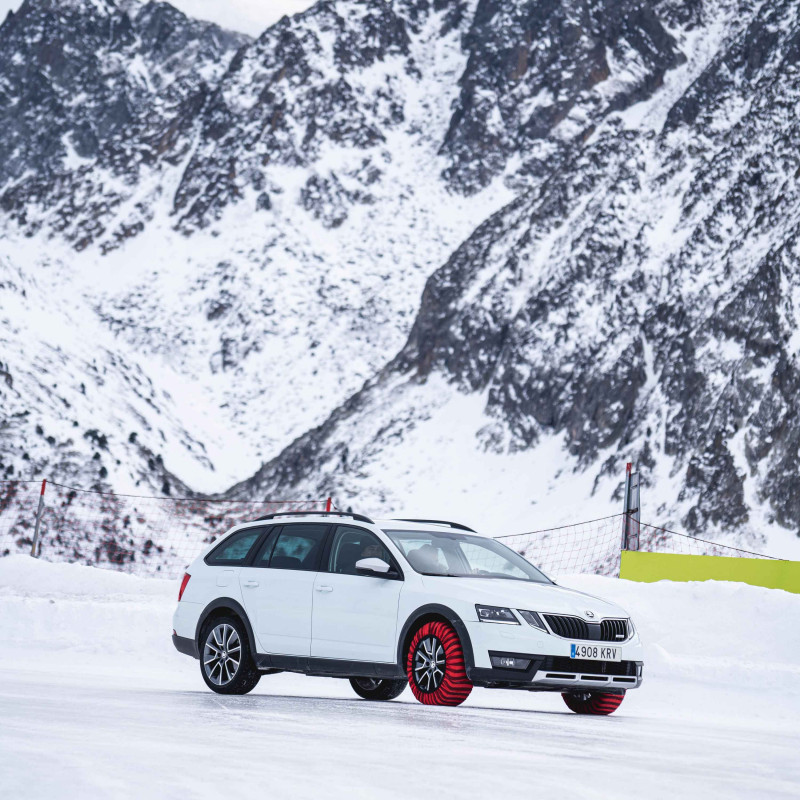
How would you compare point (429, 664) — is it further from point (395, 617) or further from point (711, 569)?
point (711, 569)

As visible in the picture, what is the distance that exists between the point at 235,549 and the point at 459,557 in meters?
2.08

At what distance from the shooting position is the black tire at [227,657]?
11.0 meters

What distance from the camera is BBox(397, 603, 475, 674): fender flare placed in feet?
31.7

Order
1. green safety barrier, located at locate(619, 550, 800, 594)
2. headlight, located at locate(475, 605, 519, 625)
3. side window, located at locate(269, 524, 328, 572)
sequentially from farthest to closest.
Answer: green safety barrier, located at locate(619, 550, 800, 594), side window, located at locate(269, 524, 328, 572), headlight, located at locate(475, 605, 519, 625)

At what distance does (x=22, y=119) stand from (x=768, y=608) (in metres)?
127

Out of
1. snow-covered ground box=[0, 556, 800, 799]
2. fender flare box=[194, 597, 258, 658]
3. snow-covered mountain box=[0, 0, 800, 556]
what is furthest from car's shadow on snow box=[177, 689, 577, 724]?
snow-covered mountain box=[0, 0, 800, 556]

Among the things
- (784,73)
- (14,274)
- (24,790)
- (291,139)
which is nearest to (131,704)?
(24,790)

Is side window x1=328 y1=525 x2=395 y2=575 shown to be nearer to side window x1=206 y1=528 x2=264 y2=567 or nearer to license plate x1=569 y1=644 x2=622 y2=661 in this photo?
side window x1=206 y1=528 x2=264 y2=567

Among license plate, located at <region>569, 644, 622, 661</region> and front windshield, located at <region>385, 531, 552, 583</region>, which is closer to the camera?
license plate, located at <region>569, 644, 622, 661</region>

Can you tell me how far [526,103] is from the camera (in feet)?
281

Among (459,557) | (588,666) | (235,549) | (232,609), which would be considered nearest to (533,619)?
(588,666)

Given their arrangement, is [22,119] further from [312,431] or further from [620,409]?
[620,409]

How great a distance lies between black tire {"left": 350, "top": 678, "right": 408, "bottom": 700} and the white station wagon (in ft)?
0.04

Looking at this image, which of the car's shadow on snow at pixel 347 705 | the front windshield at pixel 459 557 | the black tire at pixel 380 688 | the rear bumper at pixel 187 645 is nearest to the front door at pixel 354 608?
the front windshield at pixel 459 557
